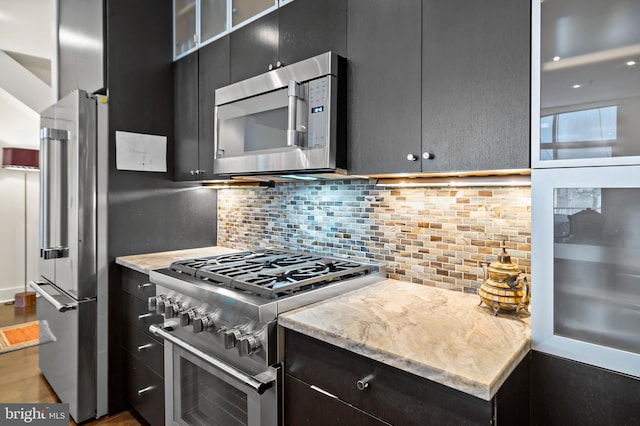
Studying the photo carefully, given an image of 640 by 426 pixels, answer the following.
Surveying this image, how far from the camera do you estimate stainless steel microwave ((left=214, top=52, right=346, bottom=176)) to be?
1459 millimetres

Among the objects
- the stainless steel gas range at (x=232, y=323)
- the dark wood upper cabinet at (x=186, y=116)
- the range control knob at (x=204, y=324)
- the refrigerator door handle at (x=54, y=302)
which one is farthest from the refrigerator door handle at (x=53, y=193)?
the range control knob at (x=204, y=324)

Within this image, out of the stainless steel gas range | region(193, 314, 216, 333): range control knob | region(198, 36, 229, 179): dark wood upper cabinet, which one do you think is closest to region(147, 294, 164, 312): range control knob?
the stainless steel gas range

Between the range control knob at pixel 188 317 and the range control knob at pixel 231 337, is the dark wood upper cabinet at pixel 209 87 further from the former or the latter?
the range control knob at pixel 231 337

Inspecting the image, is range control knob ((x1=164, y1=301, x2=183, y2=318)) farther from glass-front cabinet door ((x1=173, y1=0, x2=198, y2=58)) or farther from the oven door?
glass-front cabinet door ((x1=173, y1=0, x2=198, y2=58))

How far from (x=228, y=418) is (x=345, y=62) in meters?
Answer: 1.48

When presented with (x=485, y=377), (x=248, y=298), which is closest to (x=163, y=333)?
(x=248, y=298)

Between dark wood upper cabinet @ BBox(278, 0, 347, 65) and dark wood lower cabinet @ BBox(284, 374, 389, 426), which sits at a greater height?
dark wood upper cabinet @ BBox(278, 0, 347, 65)

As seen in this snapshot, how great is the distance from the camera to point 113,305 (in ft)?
7.05

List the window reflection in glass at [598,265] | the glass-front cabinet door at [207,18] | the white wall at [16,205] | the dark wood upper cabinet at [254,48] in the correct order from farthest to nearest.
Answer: the white wall at [16,205]
the glass-front cabinet door at [207,18]
the dark wood upper cabinet at [254,48]
the window reflection in glass at [598,265]

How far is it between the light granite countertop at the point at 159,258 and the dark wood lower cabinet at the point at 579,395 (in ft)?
5.49

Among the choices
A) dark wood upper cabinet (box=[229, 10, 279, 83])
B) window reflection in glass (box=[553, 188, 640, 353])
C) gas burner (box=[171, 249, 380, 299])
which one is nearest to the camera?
window reflection in glass (box=[553, 188, 640, 353])

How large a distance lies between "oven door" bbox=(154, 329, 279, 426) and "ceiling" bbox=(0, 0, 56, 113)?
327 cm

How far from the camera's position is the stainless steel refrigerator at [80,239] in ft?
6.75

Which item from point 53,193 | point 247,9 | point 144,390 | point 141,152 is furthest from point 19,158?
point 247,9
